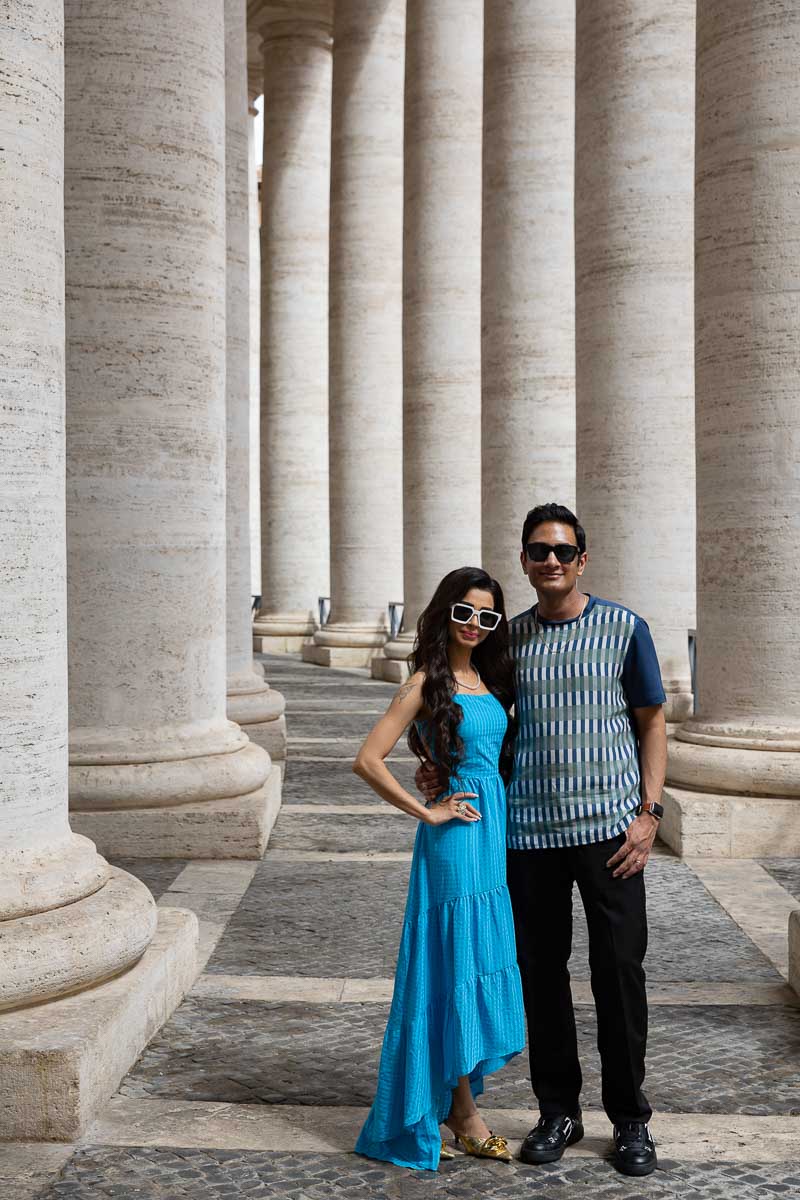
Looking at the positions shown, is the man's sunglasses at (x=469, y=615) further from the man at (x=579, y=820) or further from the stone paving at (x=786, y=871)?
the stone paving at (x=786, y=871)

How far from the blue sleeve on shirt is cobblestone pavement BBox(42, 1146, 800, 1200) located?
183 inches

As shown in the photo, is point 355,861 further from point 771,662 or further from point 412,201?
point 412,201

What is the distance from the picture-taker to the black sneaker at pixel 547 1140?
14.5 metres

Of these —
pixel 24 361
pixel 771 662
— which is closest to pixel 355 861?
pixel 771 662

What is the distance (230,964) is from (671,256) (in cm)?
2871

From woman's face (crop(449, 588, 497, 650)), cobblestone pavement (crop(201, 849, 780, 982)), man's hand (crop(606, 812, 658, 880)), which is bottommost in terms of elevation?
cobblestone pavement (crop(201, 849, 780, 982))

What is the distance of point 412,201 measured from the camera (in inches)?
2906

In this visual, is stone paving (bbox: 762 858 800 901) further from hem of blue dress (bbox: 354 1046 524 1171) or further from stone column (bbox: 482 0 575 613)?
stone column (bbox: 482 0 575 613)

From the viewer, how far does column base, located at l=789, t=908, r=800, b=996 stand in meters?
20.3

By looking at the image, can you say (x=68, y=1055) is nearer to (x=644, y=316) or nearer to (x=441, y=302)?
(x=644, y=316)

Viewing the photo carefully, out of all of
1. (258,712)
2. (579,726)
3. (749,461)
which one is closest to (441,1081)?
(579,726)

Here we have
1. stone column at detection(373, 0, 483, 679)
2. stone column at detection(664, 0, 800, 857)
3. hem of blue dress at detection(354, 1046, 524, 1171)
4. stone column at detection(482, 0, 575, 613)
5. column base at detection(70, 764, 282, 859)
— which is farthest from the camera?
stone column at detection(373, 0, 483, 679)

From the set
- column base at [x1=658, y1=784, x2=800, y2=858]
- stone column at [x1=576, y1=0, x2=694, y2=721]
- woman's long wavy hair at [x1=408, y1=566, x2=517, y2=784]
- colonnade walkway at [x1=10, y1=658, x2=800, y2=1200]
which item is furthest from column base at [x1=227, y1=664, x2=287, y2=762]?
woman's long wavy hair at [x1=408, y1=566, x2=517, y2=784]

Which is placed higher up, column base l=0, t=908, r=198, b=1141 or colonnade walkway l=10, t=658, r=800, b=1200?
column base l=0, t=908, r=198, b=1141
